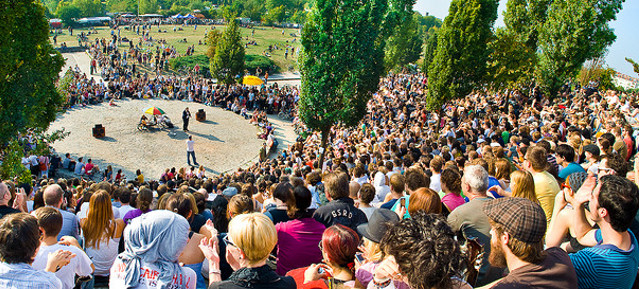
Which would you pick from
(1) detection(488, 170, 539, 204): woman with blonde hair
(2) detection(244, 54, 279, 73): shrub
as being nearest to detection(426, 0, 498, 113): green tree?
(1) detection(488, 170, 539, 204): woman with blonde hair

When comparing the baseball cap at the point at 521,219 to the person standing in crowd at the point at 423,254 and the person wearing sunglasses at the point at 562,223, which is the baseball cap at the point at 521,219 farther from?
the person wearing sunglasses at the point at 562,223

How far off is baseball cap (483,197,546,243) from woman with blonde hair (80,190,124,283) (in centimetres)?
453

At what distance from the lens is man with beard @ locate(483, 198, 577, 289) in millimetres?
2980

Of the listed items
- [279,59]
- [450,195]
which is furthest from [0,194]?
[279,59]

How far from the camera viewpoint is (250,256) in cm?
335

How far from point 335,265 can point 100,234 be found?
3.26 meters

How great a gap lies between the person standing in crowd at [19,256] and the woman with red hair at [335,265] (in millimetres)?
2097

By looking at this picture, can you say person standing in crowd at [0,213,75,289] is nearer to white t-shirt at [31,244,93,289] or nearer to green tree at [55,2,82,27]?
white t-shirt at [31,244,93,289]

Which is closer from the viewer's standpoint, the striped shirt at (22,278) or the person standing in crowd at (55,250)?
the striped shirt at (22,278)

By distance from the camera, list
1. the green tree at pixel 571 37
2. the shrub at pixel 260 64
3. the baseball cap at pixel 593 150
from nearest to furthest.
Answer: the baseball cap at pixel 593 150, the green tree at pixel 571 37, the shrub at pixel 260 64

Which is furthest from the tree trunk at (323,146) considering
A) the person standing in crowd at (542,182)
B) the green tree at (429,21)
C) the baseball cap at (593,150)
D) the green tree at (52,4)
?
the green tree at (429,21)

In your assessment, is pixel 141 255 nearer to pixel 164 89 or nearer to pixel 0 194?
pixel 0 194

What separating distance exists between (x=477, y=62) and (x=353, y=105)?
21.5 feet

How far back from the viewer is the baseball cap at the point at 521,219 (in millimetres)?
3004
